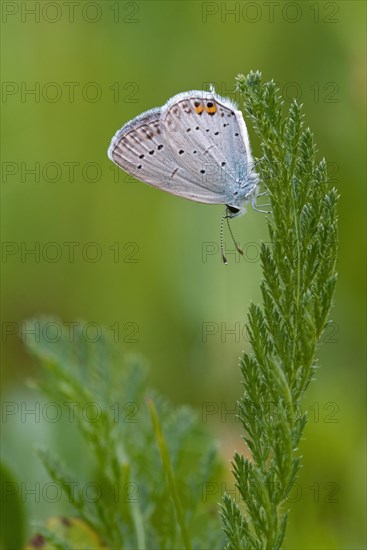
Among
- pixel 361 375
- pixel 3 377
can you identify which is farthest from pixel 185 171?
pixel 3 377

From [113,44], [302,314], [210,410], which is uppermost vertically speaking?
[113,44]

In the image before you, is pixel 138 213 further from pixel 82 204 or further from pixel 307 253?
pixel 307 253

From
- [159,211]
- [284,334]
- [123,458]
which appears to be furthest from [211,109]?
[159,211]

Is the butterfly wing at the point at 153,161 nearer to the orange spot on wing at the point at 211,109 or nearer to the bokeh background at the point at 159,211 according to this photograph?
the orange spot on wing at the point at 211,109

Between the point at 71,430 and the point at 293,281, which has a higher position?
the point at 293,281

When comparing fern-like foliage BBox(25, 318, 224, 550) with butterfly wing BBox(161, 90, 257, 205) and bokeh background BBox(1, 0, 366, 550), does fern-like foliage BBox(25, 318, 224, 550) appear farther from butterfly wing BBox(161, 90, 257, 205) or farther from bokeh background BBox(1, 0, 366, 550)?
butterfly wing BBox(161, 90, 257, 205)

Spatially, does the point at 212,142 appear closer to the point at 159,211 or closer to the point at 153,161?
the point at 153,161
